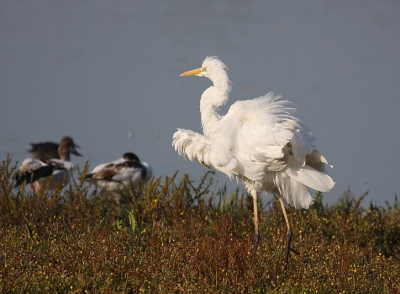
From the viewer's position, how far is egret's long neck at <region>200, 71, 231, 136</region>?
698 centimetres

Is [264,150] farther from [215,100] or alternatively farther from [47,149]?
[47,149]

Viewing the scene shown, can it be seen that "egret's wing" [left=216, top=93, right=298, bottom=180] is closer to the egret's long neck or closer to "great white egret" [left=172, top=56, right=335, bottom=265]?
"great white egret" [left=172, top=56, right=335, bottom=265]

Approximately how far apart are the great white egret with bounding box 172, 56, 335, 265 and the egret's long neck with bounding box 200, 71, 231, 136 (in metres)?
0.07

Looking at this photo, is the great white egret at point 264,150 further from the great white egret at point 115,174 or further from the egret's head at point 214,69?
the great white egret at point 115,174

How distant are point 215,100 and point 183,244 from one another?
1.54m

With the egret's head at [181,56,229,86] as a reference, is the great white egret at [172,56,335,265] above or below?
below

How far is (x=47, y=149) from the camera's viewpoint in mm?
11289

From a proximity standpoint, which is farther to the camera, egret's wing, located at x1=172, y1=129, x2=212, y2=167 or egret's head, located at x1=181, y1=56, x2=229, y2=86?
egret's head, located at x1=181, y1=56, x2=229, y2=86

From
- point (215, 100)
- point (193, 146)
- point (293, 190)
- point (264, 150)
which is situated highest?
point (215, 100)

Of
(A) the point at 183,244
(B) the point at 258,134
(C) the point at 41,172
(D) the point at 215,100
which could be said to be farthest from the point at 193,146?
(C) the point at 41,172

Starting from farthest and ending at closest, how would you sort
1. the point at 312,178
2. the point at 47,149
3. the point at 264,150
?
the point at 47,149 → the point at 312,178 → the point at 264,150

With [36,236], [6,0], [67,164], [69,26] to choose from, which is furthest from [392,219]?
[6,0]

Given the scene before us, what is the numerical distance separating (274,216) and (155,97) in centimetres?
589

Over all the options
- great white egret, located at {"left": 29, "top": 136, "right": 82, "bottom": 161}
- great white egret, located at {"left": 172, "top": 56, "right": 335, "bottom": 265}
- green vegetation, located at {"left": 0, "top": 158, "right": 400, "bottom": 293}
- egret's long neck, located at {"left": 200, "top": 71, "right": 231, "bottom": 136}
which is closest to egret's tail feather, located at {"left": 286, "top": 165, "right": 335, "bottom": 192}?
great white egret, located at {"left": 172, "top": 56, "right": 335, "bottom": 265}
